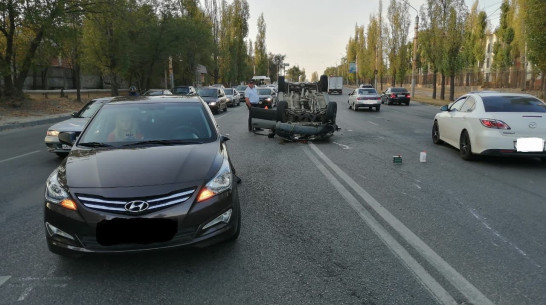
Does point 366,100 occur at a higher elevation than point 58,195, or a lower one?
higher

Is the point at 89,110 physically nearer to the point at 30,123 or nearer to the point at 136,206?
the point at 136,206

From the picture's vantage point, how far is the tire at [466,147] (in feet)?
29.5

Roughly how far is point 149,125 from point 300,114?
847 cm

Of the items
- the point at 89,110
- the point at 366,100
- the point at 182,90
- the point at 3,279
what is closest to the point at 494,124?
the point at 3,279

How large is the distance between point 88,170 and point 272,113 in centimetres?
934

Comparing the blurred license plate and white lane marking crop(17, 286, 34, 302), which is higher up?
the blurred license plate

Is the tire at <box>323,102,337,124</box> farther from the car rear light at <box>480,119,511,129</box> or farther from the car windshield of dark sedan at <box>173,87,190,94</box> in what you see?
the car windshield of dark sedan at <box>173,87,190,94</box>

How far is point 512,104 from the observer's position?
880 cm

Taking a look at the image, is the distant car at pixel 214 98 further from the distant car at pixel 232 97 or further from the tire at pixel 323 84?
the tire at pixel 323 84

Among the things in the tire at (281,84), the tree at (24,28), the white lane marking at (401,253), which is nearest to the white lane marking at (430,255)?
the white lane marking at (401,253)

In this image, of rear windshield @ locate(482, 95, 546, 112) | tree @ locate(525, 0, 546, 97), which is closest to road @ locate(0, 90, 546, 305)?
rear windshield @ locate(482, 95, 546, 112)

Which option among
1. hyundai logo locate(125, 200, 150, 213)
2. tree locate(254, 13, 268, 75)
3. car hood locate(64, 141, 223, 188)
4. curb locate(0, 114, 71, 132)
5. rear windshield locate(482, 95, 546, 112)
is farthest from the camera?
tree locate(254, 13, 268, 75)

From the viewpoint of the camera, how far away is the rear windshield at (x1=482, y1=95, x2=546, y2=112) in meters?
8.59

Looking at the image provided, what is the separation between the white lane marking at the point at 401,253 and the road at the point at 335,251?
1 cm
